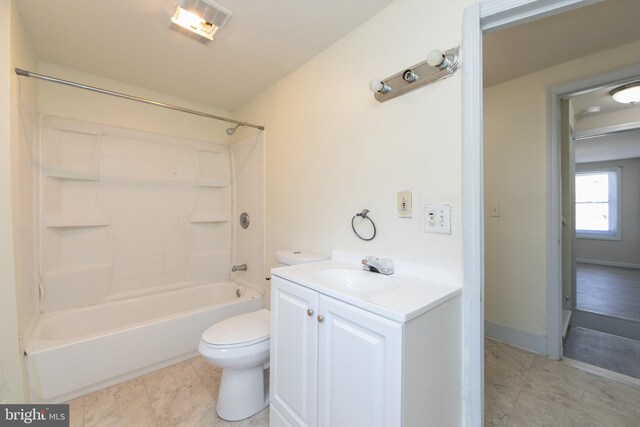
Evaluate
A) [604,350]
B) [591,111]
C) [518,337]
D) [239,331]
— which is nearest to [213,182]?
[239,331]

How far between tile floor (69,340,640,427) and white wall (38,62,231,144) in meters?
2.10

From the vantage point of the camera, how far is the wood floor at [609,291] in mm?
2711

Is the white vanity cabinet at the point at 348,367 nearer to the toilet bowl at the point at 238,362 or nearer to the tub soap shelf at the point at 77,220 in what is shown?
the toilet bowl at the point at 238,362

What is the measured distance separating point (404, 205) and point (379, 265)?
1.10 feet

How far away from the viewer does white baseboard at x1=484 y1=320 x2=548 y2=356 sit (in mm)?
2020

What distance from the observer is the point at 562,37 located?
1644mm

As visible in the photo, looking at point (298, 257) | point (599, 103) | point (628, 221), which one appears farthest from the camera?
point (628, 221)

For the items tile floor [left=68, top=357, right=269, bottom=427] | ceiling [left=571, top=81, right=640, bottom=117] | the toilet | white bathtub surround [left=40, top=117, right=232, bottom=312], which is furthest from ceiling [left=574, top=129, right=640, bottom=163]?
tile floor [left=68, top=357, right=269, bottom=427]

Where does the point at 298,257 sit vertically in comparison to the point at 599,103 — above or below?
below

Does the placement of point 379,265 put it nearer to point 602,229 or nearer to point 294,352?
point 294,352

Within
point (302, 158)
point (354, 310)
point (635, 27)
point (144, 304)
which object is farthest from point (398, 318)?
point (144, 304)

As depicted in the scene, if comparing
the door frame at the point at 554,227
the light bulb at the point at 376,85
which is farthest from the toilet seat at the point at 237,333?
the door frame at the point at 554,227

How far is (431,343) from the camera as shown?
0.94 metres

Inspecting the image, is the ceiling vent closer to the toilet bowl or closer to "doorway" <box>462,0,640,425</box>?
"doorway" <box>462,0,640,425</box>
